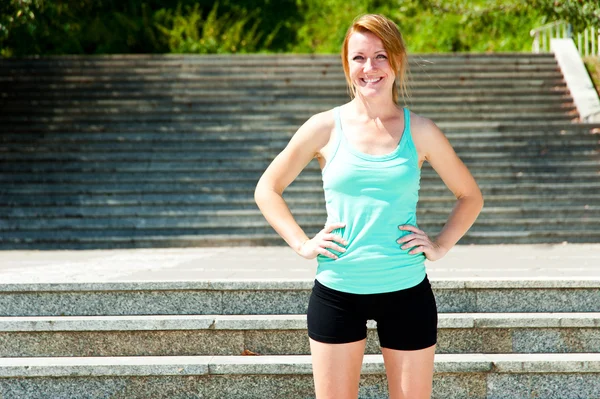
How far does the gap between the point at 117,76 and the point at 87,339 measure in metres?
9.54

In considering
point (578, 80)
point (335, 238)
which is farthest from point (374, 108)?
point (578, 80)

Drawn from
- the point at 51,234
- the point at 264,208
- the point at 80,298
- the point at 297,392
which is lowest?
the point at 51,234

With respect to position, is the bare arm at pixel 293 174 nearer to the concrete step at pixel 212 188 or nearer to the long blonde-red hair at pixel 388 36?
the long blonde-red hair at pixel 388 36

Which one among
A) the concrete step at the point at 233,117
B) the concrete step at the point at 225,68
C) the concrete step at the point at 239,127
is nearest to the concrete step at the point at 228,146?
the concrete step at the point at 239,127

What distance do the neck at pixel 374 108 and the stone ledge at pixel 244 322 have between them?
Result: 2.04 metres

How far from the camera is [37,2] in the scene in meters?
9.80

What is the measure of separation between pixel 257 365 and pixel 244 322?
1.04ft

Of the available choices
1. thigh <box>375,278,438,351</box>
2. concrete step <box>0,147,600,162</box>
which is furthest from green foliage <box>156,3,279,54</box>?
thigh <box>375,278,438,351</box>

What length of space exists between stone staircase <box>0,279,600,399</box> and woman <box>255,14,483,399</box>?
1.74 metres

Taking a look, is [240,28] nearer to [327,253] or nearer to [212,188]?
[212,188]

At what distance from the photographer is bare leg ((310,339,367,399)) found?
7.41 ft

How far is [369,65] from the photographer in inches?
90.4

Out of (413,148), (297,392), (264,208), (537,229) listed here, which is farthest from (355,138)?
(537,229)

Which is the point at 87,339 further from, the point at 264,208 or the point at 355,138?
the point at 355,138
